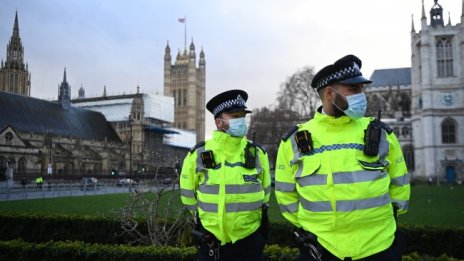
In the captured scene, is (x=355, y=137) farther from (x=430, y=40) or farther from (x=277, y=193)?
(x=430, y=40)


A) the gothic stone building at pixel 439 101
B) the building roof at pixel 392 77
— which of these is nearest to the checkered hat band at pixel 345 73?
the gothic stone building at pixel 439 101

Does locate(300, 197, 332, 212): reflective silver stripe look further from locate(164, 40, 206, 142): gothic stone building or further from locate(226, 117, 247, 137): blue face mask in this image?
locate(164, 40, 206, 142): gothic stone building

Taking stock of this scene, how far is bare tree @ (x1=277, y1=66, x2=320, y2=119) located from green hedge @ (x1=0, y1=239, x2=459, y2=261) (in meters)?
39.4

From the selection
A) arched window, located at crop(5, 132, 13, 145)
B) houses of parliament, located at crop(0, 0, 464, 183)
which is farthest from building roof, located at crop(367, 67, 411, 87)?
→ arched window, located at crop(5, 132, 13, 145)

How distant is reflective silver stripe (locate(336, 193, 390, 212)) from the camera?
296 centimetres

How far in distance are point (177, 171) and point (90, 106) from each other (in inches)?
3152

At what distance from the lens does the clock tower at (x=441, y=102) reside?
49.1 m

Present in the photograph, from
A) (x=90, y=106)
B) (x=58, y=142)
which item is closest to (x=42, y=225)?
(x=58, y=142)

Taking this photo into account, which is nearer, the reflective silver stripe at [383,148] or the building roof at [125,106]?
the reflective silver stripe at [383,148]

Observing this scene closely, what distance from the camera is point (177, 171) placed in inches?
327

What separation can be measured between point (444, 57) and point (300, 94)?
65.9 ft

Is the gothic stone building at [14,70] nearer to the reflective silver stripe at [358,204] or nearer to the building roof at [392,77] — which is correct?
the building roof at [392,77]

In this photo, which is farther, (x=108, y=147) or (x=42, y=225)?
(x=108, y=147)

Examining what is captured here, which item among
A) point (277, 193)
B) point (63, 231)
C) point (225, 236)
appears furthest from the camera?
point (63, 231)
